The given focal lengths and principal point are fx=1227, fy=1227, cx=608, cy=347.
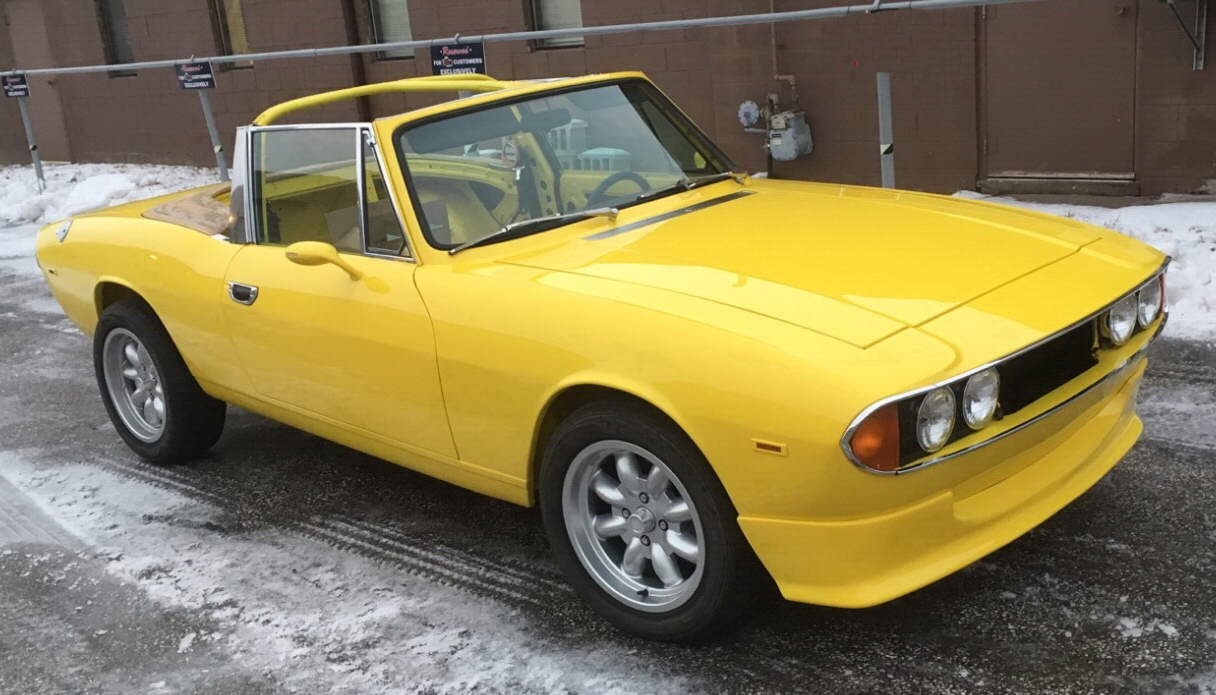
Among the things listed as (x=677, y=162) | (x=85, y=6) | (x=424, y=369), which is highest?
(x=85, y=6)

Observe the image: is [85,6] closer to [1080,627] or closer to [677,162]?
[677,162]

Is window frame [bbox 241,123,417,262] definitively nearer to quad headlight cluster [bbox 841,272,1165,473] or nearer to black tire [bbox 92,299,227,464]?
black tire [bbox 92,299,227,464]

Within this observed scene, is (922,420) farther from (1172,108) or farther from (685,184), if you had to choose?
(1172,108)

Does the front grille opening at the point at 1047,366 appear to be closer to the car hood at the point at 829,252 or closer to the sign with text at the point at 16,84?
the car hood at the point at 829,252

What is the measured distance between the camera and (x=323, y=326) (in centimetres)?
418

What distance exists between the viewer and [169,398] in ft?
16.9

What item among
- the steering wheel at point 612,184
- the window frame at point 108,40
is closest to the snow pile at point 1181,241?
the steering wheel at point 612,184

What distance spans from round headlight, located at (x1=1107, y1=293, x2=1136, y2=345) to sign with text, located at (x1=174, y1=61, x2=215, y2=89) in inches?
369

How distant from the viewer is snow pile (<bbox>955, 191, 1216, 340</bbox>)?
5992 millimetres

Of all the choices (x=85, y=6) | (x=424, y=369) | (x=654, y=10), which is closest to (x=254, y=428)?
(x=424, y=369)

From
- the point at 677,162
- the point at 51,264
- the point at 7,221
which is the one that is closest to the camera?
the point at 677,162

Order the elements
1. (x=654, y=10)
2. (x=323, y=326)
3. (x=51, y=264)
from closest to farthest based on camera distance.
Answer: (x=323, y=326) → (x=51, y=264) → (x=654, y=10)

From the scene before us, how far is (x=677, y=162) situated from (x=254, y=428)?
8.44ft

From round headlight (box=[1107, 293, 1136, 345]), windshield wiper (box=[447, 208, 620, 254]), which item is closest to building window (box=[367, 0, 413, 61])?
windshield wiper (box=[447, 208, 620, 254])
